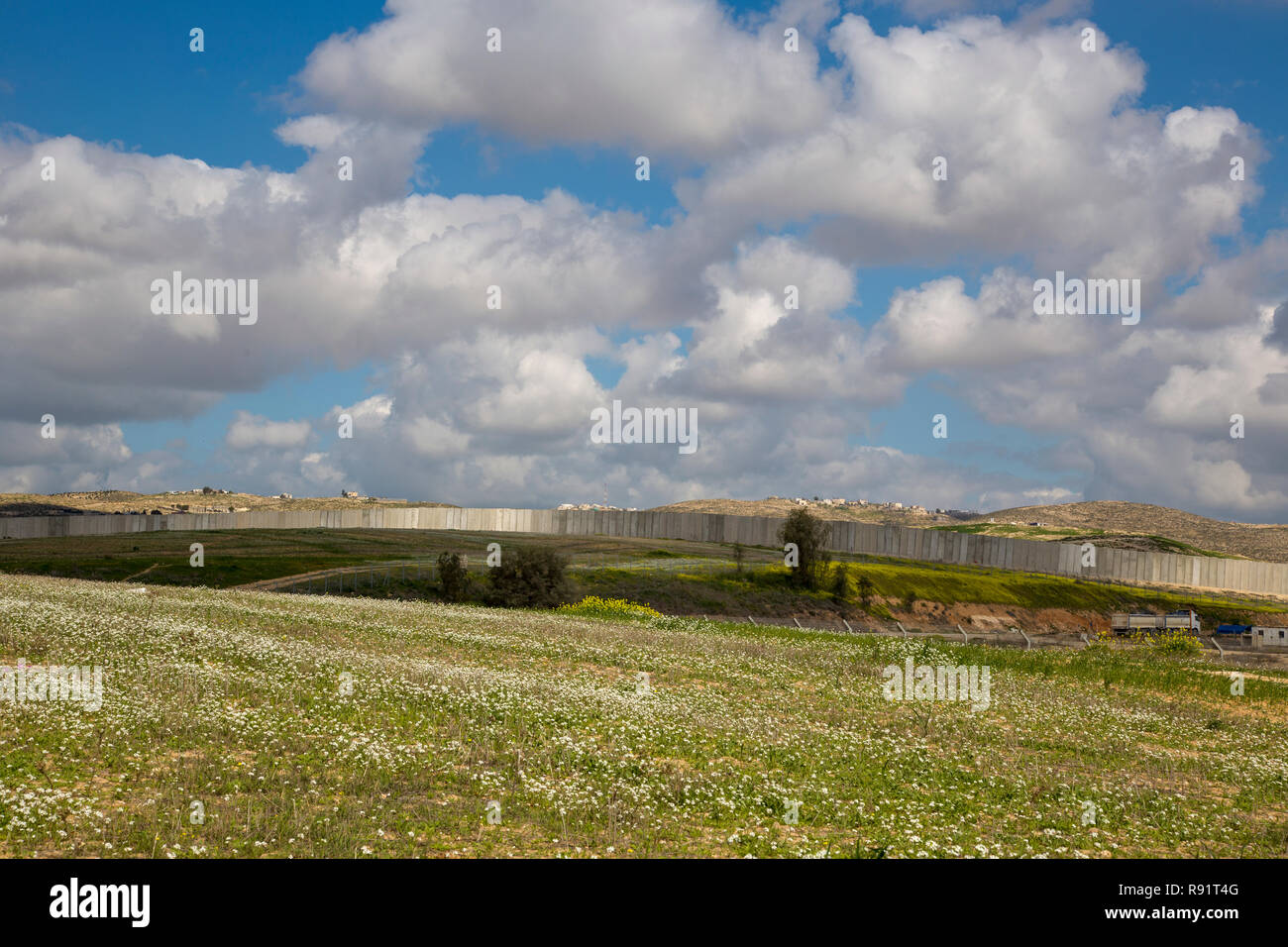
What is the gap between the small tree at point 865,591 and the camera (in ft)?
286

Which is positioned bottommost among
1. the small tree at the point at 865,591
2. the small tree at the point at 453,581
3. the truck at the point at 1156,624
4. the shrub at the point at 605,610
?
the truck at the point at 1156,624

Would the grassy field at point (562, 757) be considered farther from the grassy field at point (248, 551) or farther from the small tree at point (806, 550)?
the small tree at point (806, 550)

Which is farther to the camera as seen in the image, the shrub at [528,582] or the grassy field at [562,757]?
the shrub at [528,582]

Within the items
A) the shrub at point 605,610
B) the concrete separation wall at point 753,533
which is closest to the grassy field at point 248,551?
the concrete separation wall at point 753,533

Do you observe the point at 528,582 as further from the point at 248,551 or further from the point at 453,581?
the point at 248,551

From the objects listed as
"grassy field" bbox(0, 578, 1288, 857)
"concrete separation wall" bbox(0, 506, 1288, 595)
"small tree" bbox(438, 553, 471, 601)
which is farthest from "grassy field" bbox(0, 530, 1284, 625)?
"grassy field" bbox(0, 578, 1288, 857)

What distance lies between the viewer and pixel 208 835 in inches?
437

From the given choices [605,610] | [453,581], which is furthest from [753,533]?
[605,610]

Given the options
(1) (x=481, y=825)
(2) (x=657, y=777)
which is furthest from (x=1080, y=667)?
(1) (x=481, y=825)

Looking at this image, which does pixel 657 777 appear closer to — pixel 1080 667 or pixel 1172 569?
pixel 1080 667

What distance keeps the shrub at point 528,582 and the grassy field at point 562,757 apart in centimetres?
3243
